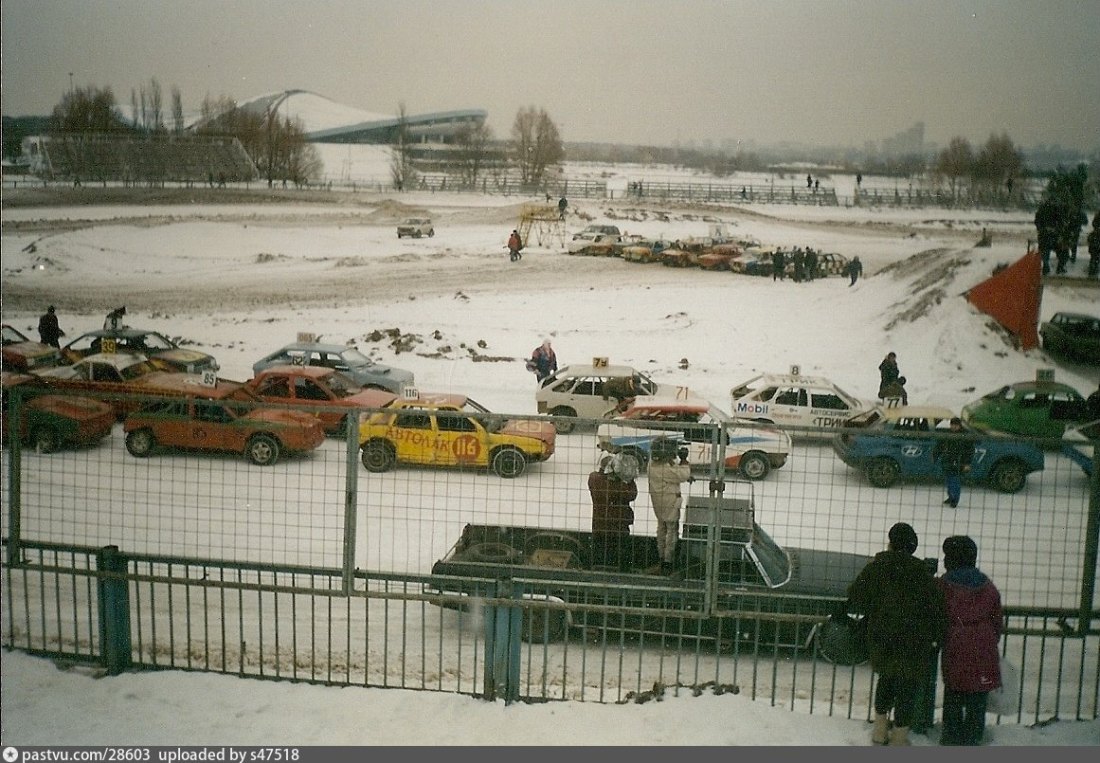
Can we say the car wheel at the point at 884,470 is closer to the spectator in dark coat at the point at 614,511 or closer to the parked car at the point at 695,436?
the parked car at the point at 695,436

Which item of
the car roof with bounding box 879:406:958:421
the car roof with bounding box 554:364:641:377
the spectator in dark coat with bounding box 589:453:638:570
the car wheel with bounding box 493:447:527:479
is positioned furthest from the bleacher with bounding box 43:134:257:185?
the spectator in dark coat with bounding box 589:453:638:570

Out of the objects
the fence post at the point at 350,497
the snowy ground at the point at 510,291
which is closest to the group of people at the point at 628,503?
the fence post at the point at 350,497

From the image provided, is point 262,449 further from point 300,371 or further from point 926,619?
point 926,619

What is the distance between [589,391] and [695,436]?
8072 mm

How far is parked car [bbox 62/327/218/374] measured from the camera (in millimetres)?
16125

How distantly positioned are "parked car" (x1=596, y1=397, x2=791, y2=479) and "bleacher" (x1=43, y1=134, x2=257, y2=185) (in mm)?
8146

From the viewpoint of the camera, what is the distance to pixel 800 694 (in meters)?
6.89

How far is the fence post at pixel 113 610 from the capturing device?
568 cm

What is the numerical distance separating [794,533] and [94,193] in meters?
13.6

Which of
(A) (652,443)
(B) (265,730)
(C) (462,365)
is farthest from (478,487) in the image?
(C) (462,365)

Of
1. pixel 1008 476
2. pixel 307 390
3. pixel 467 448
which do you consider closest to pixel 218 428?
pixel 467 448

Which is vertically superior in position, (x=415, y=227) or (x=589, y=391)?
(x=415, y=227)

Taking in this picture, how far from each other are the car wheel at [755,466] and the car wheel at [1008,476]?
2.10m

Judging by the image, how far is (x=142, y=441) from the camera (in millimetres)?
8344
